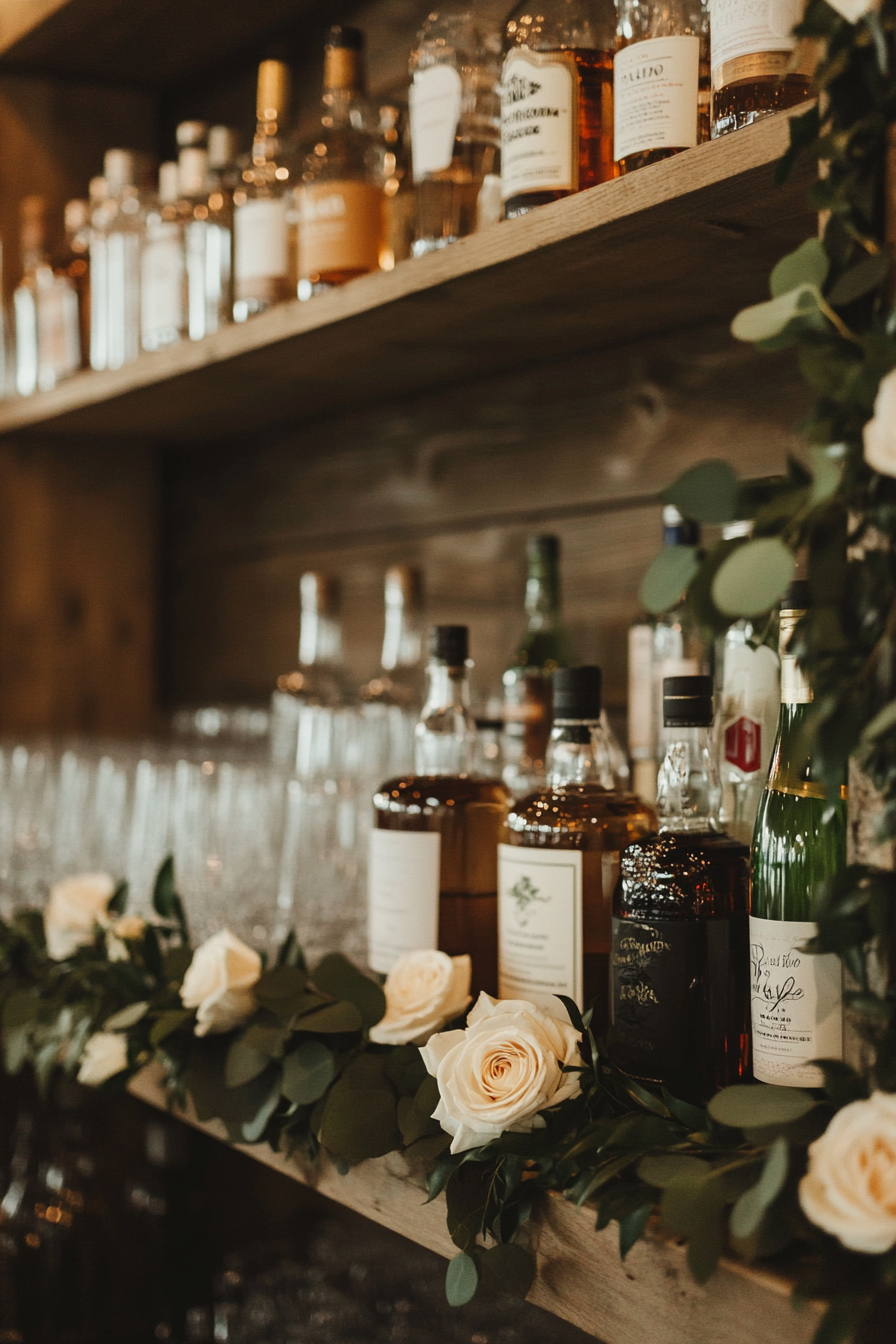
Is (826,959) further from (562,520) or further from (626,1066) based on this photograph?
(562,520)

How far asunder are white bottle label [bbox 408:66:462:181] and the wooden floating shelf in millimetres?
743

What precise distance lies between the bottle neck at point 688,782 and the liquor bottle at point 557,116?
0.39 metres

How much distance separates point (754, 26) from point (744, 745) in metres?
0.45

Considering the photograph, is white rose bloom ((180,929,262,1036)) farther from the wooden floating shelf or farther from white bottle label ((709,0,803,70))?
white bottle label ((709,0,803,70))

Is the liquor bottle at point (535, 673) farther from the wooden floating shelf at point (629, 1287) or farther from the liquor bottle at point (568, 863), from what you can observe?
the wooden floating shelf at point (629, 1287)

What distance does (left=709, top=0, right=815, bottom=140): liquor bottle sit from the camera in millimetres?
773

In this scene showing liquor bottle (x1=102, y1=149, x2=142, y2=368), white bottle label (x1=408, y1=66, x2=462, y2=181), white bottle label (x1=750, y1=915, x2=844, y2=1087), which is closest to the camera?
white bottle label (x1=750, y1=915, x2=844, y2=1087)

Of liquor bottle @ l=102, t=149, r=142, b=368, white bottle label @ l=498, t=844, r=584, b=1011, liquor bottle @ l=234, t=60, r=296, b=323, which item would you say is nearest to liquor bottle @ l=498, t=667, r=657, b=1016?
white bottle label @ l=498, t=844, r=584, b=1011

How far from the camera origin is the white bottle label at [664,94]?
32.4 inches

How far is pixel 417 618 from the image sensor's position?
1.39 meters

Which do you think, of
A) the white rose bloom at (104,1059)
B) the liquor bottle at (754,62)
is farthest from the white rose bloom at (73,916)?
the liquor bottle at (754,62)

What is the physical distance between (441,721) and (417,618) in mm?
363

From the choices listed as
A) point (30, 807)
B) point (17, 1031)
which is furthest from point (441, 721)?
point (30, 807)

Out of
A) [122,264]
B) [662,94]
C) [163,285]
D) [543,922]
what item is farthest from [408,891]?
[122,264]
